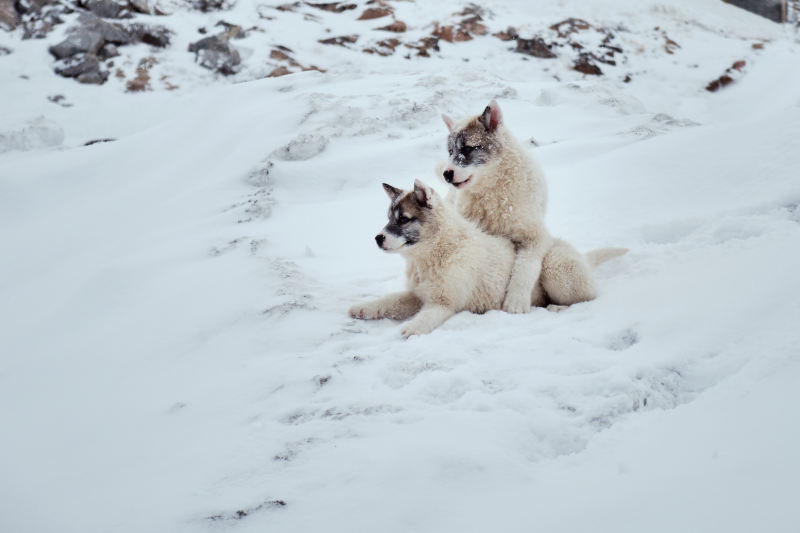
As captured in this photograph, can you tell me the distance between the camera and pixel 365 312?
13.5ft

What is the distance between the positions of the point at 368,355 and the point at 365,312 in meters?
0.85

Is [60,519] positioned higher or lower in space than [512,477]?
lower

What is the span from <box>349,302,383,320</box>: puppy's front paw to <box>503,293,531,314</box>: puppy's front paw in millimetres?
972

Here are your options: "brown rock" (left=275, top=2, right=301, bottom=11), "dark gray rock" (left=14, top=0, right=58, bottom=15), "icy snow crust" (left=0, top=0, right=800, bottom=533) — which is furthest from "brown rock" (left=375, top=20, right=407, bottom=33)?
"dark gray rock" (left=14, top=0, right=58, bottom=15)

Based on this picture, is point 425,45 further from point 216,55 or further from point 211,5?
point 211,5

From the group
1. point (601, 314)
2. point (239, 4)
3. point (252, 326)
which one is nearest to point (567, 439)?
point (601, 314)

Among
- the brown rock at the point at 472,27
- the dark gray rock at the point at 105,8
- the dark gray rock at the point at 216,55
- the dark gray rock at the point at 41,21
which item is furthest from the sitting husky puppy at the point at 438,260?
the brown rock at the point at 472,27

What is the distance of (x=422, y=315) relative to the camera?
379 cm

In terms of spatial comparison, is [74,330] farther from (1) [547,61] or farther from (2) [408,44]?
(1) [547,61]

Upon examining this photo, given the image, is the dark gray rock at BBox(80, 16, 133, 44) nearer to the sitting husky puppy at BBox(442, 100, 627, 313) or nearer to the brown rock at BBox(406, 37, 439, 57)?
the brown rock at BBox(406, 37, 439, 57)

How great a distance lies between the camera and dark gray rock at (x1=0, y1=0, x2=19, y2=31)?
1131 cm

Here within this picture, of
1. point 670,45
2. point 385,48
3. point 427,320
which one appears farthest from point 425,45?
point 427,320

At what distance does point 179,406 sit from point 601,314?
2.64m

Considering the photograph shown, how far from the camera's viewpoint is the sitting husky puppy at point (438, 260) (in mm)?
4078
